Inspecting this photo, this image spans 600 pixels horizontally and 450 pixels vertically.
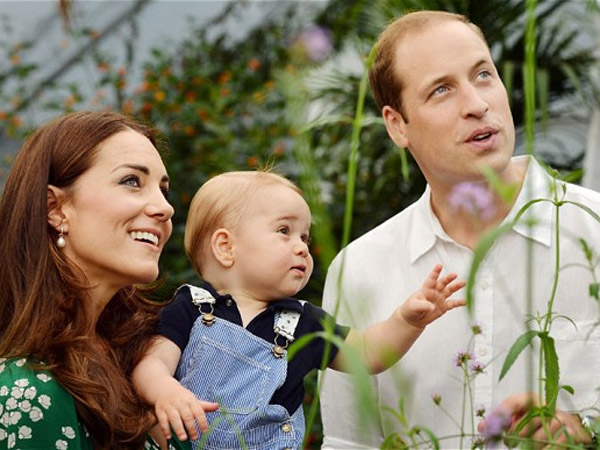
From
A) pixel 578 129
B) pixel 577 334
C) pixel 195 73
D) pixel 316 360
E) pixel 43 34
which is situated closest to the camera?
pixel 316 360

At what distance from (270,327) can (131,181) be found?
38 centimetres

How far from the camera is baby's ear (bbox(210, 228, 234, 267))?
7.63 ft

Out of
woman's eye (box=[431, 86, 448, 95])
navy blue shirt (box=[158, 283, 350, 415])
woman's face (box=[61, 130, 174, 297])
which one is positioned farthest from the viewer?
woman's eye (box=[431, 86, 448, 95])

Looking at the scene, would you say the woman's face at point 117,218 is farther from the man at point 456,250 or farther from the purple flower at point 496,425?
the purple flower at point 496,425

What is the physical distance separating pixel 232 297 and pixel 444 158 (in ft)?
2.01

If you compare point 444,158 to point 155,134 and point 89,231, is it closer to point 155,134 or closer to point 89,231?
point 155,134

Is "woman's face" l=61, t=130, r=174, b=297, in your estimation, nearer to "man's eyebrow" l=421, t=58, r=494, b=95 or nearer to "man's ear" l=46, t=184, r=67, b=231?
"man's ear" l=46, t=184, r=67, b=231

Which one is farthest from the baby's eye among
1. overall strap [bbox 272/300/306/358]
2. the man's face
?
the man's face

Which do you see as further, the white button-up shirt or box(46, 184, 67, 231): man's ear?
the white button-up shirt

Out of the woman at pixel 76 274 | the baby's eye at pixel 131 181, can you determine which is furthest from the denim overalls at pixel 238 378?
the baby's eye at pixel 131 181

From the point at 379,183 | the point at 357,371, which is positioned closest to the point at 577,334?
the point at 357,371

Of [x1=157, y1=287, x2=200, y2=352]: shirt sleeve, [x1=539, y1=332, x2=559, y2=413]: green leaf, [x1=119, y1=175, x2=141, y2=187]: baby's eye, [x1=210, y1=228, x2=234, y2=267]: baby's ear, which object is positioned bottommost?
[x1=157, y1=287, x2=200, y2=352]: shirt sleeve

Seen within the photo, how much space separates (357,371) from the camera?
3.70 feet

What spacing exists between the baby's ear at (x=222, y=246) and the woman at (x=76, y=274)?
0.55 feet
